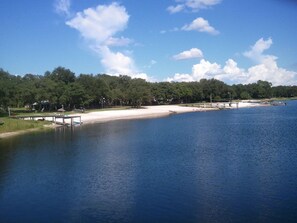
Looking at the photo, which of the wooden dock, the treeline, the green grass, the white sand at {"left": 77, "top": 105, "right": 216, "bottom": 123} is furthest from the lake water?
the treeline

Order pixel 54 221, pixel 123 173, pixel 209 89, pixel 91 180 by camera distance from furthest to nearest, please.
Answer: pixel 209 89 → pixel 123 173 → pixel 91 180 → pixel 54 221

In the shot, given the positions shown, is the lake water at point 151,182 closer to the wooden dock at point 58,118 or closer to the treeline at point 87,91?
the wooden dock at point 58,118

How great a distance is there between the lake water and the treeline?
45.8m

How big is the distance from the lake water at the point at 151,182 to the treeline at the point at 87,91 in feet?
150

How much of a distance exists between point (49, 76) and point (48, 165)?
293 feet

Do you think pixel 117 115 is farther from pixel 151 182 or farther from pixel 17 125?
pixel 151 182

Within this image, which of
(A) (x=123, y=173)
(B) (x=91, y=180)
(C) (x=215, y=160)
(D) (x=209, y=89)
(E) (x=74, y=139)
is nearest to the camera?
(B) (x=91, y=180)

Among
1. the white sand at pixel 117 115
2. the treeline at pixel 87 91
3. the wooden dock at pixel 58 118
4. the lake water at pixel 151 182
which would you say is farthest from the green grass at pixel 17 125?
the white sand at pixel 117 115

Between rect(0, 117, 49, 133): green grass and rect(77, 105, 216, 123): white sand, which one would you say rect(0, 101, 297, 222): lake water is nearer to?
rect(0, 117, 49, 133): green grass

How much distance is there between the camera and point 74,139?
56.2 metres

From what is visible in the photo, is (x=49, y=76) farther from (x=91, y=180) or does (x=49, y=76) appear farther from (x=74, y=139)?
(x=91, y=180)

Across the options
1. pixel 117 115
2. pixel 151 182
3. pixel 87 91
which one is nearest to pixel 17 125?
pixel 117 115

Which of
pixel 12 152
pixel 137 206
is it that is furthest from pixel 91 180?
pixel 12 152

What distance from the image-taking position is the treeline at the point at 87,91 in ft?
327
